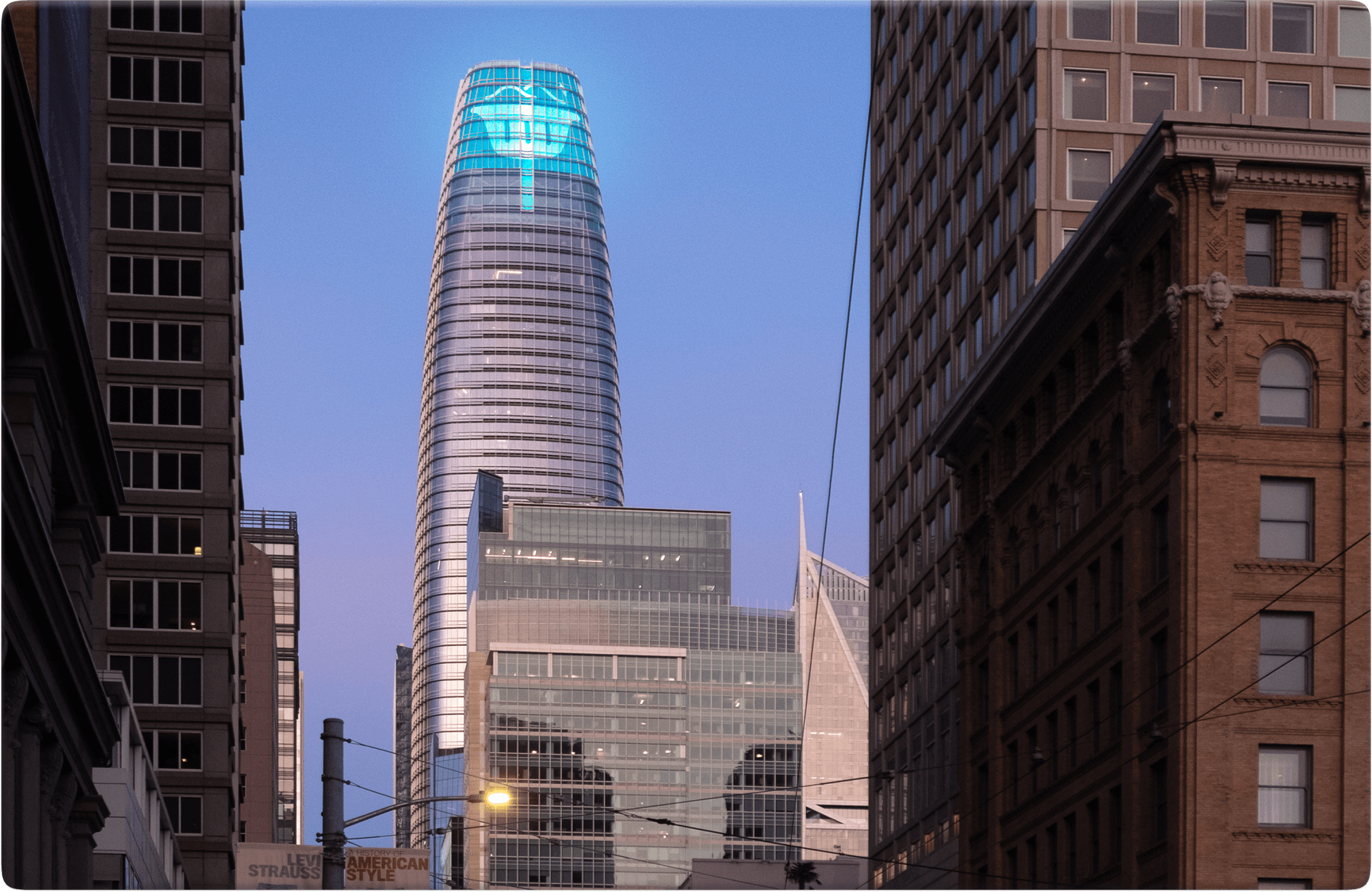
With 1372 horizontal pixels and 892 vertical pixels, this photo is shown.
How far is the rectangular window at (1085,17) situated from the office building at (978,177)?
62 mm

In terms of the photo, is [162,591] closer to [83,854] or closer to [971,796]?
[971,796]

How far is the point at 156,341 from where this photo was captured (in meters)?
118

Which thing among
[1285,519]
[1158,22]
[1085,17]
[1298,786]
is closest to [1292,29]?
[1158,22]

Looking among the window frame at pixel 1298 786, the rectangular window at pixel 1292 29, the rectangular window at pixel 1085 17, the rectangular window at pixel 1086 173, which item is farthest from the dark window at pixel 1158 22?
the window frame at pixel 1298 786

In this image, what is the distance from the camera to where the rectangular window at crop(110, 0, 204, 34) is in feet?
401

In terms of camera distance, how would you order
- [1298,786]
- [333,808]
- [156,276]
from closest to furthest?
[333,808], [1298,786], [156,276]

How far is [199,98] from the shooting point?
121438mm

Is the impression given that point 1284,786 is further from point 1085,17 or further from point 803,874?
point 803,874

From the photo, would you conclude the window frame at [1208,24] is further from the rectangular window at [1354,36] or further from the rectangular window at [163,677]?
the rectangular window at [163,677]

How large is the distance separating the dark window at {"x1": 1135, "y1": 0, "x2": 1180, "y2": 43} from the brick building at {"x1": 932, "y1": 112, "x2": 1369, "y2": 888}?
27.6m

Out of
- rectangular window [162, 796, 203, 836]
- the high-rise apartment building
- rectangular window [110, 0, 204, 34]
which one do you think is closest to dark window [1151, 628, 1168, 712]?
the high-rise apartment building

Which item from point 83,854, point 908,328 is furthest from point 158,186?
point 83,854

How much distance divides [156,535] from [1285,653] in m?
69.9

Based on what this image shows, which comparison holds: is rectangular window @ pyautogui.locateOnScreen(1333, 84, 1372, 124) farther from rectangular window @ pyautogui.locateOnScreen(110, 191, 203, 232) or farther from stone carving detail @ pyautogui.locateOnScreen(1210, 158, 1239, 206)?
rectangular window @ pyautogui.locateOnScreen(110, 191, 203, 232)
